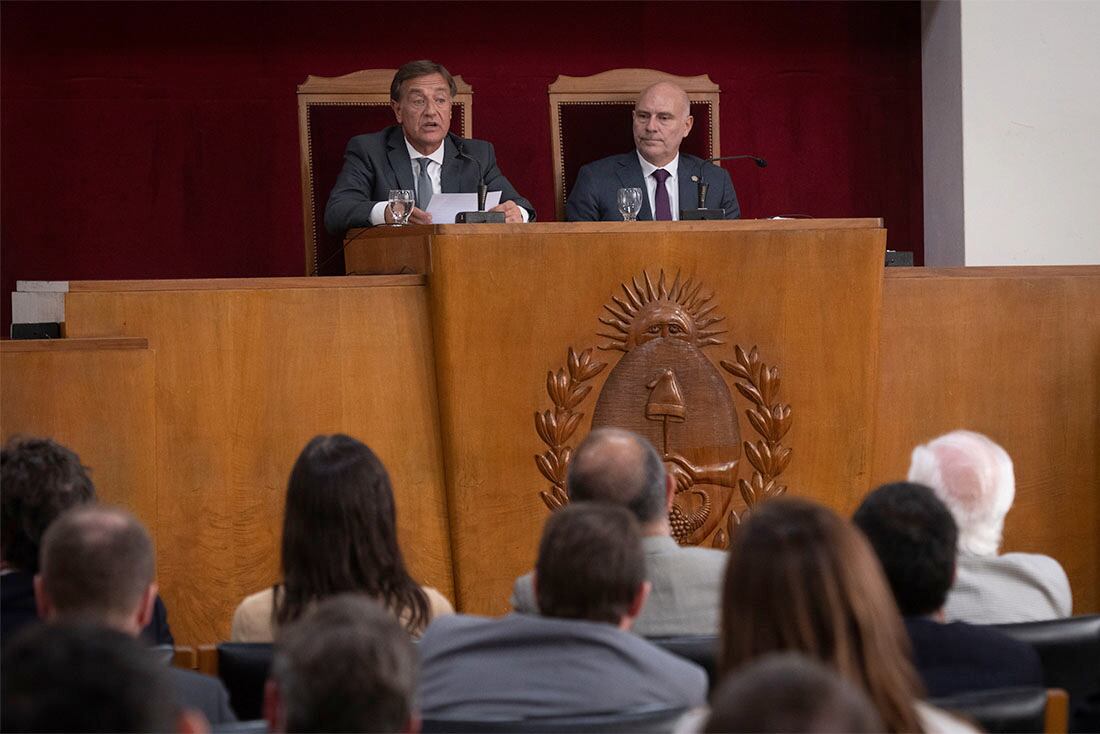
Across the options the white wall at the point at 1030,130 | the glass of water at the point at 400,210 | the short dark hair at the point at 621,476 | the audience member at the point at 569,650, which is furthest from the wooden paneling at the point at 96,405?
the white wall at the point at 1030,130

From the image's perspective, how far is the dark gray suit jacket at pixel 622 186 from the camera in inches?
188

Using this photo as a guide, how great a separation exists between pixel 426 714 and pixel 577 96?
3.55 meters

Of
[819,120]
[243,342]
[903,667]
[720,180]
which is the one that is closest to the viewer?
[903,667]

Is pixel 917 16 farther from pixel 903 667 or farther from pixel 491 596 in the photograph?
pixel 903 667

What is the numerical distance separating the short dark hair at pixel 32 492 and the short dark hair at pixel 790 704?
5.13 feet

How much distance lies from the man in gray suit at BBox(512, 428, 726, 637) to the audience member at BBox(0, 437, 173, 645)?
0.74 m

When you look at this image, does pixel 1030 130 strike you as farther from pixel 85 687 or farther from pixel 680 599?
pixel 85 687

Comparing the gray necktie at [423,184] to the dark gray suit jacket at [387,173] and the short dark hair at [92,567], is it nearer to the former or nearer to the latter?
the dark gray suit jacket at [387,173]

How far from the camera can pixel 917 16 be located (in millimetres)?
6570

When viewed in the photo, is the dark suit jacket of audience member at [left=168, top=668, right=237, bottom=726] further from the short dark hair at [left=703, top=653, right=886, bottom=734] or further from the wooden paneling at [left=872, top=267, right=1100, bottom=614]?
the wooden paneling at [left=872, top=267, right=1100, bottom=614]

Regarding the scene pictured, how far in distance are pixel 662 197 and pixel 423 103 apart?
83cm

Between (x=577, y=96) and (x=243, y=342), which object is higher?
(x=577, y=96)

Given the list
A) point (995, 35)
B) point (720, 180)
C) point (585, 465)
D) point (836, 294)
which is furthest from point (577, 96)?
point (585, 465)

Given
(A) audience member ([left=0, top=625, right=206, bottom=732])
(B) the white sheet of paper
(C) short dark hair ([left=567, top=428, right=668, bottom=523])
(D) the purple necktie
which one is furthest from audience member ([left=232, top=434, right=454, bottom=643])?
(D) the purple necktie
